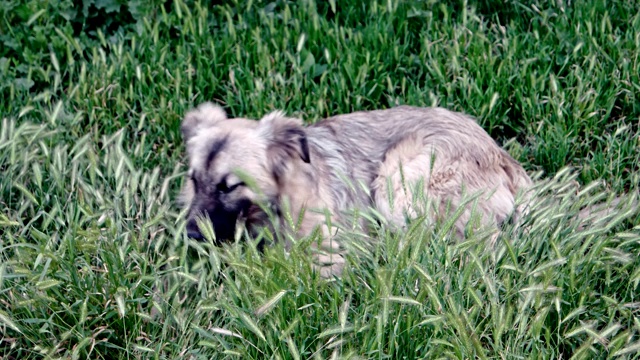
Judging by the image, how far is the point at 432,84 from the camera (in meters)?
5.40

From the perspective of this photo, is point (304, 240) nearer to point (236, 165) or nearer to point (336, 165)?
point (236, 165)

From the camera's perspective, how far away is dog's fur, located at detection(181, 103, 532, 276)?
416cm

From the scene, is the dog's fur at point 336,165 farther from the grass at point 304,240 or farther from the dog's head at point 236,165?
the grass at point 304,240

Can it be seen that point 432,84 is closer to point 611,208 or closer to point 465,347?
point 611,208

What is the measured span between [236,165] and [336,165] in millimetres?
668

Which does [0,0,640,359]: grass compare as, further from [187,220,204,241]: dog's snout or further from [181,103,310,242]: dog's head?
[181,103,310,242]: dog's head

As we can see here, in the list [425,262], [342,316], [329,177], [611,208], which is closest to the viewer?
[342,316]

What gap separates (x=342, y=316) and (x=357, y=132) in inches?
72.9

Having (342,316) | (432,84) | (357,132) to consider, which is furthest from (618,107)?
(342,316)

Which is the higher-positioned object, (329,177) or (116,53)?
(116,53)

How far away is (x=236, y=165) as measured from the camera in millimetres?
4184

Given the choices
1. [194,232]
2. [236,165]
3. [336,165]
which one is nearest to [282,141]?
[236,165]

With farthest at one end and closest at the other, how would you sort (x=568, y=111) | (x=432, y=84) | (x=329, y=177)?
(x=432, y=84) < (x=568, y=111) < (x=329, y=177)

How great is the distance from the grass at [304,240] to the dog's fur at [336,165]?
0.28 m
